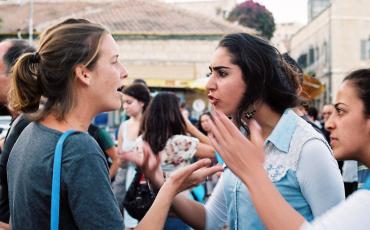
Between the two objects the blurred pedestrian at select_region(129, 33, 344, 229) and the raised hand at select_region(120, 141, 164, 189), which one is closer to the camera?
the blurred pedestrian at select_region(129, 33, 344, 229)

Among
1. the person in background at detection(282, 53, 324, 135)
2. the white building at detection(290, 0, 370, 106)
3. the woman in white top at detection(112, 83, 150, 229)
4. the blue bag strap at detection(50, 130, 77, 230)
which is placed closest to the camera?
the blue bag strap at detection(50, 130, 77, 230)

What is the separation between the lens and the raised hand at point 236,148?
158cm

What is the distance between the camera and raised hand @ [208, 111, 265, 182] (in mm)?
1579

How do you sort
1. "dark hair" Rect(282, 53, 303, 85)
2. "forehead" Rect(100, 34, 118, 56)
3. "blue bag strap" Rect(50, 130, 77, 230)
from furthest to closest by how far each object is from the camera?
1. "dark hair" Rect(282, 53, 303, 85)
2. "forehead" Rect(100, 34, 118, 56)
3. "blue bag strap" Rect(50, 130, 77, 230)

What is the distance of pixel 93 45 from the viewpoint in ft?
6.59

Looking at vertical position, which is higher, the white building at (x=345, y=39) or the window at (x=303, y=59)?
the white building at (x=345, y=39)

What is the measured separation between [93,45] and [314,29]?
41618 mm

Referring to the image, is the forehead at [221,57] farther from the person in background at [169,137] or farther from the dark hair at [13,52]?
the person in background at [169,137]

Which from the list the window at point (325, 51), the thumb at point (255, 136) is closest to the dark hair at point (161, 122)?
the thumb at point (255, 136)

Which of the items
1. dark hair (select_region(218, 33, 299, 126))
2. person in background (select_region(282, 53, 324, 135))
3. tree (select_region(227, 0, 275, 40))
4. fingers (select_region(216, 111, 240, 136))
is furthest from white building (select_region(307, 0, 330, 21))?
fingers (select_region(216, 111, 240, 136))

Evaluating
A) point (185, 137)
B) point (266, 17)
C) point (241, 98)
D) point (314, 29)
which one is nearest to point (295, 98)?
point (241, 98)

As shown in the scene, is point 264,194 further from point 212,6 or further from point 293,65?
point 212,6

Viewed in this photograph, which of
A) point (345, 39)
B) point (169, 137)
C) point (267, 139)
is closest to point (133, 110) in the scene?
point (169, 137)

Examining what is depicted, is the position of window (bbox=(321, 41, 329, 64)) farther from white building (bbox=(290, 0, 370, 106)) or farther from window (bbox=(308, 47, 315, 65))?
window (bbox=(308, 47, 315, 65))
